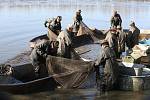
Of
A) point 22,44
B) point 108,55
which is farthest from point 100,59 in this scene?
point 22,44

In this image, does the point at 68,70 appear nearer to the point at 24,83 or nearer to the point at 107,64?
the point at 107,64

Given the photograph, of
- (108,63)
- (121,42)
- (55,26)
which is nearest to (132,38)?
(121,42)

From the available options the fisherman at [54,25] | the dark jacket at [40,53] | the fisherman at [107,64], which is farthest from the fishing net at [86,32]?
the fisherman at [107,64]

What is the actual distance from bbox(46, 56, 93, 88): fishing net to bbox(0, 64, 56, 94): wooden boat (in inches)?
14.1

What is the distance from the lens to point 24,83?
1264 centimetres

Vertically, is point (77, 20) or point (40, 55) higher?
point (77, 20)

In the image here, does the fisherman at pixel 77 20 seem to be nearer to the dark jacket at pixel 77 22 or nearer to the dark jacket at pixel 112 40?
the dark jacket at pixel 77 22

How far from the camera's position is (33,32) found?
28.9 meters

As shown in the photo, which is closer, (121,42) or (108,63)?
(108,63)

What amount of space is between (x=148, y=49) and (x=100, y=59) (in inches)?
149

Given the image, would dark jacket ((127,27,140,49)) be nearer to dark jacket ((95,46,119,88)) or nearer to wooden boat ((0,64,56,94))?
dark jacket ((95,46,119,88))

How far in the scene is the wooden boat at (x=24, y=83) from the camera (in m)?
12.4

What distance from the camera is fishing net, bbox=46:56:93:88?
43.7ft

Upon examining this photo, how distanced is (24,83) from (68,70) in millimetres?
1807
